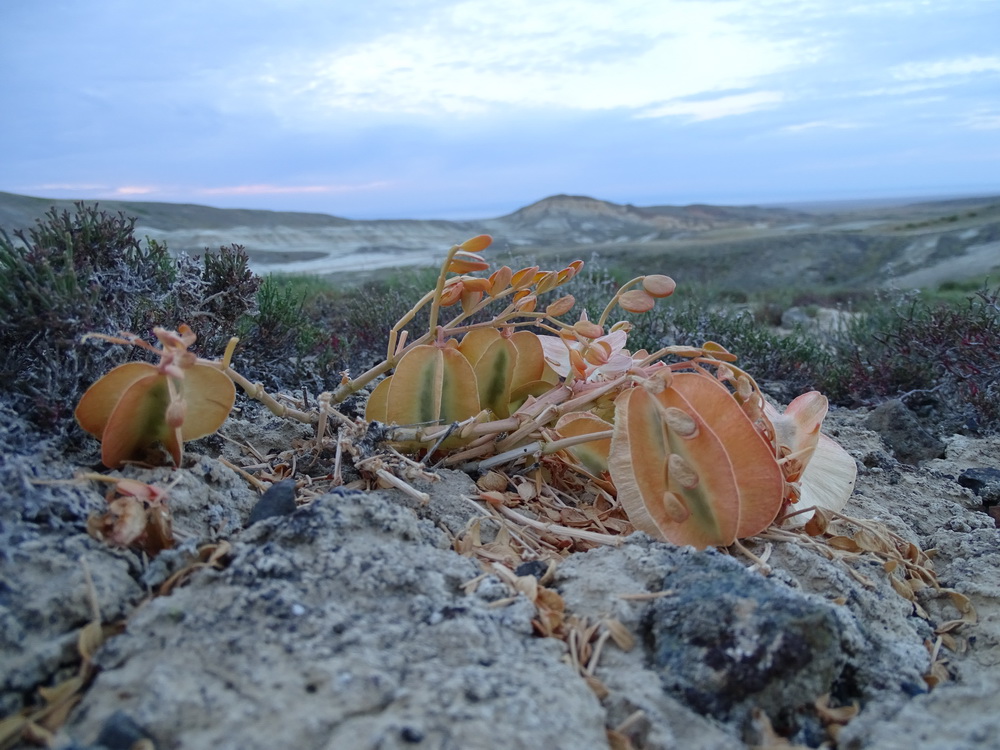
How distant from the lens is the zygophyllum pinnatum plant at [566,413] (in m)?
1.47

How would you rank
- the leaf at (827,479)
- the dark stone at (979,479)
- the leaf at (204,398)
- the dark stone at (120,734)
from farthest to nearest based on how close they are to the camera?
the dark stone at (979,479)
the leaf at (827,479)
the leaf at (204,398)
the dark stone at (120,734)

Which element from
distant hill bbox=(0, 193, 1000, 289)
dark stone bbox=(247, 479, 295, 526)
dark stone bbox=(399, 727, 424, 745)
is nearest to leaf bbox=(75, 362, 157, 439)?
dark stone bbox=(247, 479, 295, 526)

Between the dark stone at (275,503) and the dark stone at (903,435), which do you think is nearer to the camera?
the dark stone at (275,503)

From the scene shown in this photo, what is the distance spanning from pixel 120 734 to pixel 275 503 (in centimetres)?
60

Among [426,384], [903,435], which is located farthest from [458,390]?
[903,435]

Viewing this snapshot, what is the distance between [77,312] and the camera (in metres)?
1.65

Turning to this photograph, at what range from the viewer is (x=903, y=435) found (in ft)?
8.80

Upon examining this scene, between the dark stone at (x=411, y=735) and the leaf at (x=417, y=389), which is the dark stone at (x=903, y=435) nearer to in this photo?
the leaf at (x=417, y=389)

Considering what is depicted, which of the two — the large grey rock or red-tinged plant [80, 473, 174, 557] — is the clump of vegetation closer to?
red-tinged plant [80, 473, 174, 557]

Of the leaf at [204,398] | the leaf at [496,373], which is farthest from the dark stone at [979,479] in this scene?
the leaf at [204,398]

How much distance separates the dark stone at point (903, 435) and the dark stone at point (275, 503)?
6.93ft

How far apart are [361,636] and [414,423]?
0.76 m

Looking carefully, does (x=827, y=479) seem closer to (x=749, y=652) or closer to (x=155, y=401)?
(x=749, y=652)

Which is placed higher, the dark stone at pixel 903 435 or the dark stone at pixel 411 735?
the dark stone at pixel 411 735
